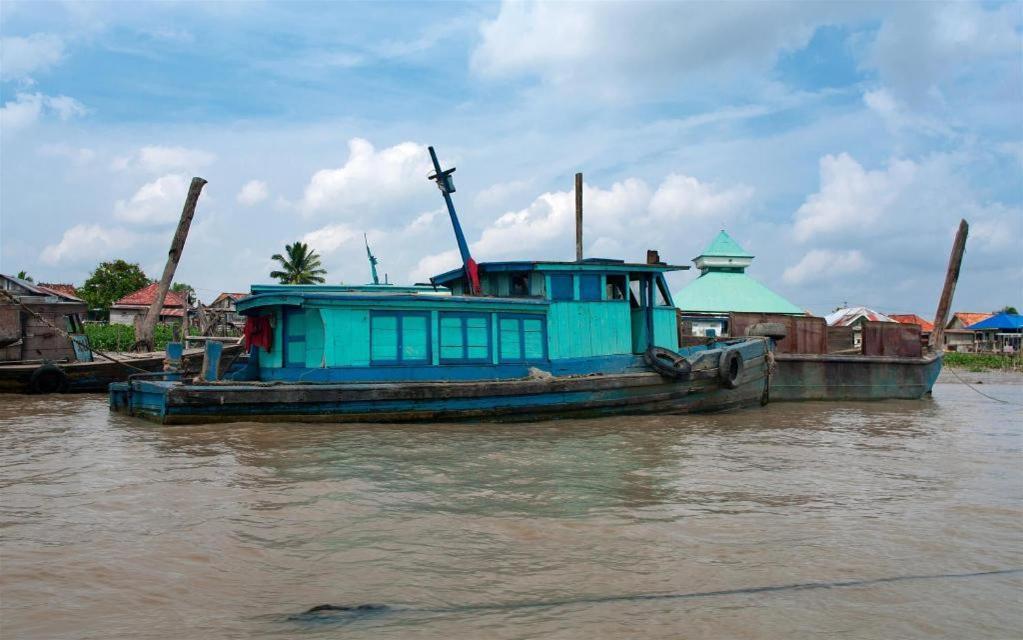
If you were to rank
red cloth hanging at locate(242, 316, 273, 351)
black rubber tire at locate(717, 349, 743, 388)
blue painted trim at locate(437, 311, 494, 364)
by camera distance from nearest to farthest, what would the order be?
1. red cloth hanging at locate(242, 316, 273, 351)
2. blue painted trim at locate(437, 311, 494, 364)
3. black rubber tire at locate(717, 349, 743, 388)

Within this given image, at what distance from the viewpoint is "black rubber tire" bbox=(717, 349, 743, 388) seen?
1300cm

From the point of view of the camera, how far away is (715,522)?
5484 millimetres

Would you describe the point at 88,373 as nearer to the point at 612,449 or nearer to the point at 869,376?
the point at 612,449

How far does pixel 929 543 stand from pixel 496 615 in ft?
10.5

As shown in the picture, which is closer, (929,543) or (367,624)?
(367,624)

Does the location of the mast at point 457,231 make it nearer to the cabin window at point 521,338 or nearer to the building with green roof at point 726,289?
the cabin window at point 521,338

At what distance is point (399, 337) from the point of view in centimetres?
1113

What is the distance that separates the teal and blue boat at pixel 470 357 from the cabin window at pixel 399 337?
16mm

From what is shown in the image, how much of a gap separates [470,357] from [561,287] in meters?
1.91

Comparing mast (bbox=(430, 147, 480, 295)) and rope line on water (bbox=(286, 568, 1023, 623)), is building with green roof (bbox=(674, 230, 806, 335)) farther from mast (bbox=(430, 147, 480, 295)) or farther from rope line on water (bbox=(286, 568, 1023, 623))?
rope line on water (bbox=(286, 568, 1023, 623))

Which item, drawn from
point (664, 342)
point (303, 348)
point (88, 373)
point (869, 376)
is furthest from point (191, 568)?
point (869, 376)

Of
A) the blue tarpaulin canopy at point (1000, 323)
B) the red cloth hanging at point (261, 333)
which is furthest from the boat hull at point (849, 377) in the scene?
the blue tarpaulin canopy at point (1000, 323)

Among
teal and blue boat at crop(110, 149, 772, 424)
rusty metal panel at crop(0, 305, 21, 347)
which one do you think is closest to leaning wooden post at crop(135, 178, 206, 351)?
rusty metal panel at crop(0, 305, 21, 347)

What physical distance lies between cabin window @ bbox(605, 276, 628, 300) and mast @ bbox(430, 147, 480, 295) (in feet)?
7.29
